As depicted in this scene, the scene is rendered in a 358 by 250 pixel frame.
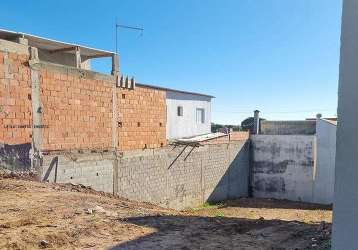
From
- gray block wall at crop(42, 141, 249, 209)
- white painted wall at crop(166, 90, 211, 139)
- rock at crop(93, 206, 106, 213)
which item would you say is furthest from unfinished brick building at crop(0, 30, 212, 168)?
white painted wall at crop(166, 90, 211, 139)

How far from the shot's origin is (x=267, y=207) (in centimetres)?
1777

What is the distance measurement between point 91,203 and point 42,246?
7.99 feet

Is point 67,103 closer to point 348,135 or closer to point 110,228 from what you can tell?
point 110,228

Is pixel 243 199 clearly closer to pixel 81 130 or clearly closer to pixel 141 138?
pixel 141 138

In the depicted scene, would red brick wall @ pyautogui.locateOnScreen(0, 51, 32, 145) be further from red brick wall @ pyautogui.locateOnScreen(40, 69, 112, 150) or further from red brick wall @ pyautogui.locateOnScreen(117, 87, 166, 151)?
red brick wall @ pyautogui.locateOnScreen(117, 87, 166, 151)

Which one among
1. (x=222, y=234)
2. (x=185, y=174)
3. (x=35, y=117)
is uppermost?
(x=35, y=117)

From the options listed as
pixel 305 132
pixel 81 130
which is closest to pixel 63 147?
pixel 81 130

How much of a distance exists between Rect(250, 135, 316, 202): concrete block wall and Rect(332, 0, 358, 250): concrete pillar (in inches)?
679

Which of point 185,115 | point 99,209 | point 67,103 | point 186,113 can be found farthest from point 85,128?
point 186,113

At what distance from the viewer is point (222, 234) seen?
5.35 meters

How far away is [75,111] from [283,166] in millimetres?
14413

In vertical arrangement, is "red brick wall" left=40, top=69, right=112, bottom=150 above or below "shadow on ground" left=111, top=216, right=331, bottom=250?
above

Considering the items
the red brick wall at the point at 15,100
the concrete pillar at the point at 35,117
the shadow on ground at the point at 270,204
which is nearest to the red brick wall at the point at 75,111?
the concrete pillar at the point at 35,117

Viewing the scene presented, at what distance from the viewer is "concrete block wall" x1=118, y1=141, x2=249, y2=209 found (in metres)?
11.3
